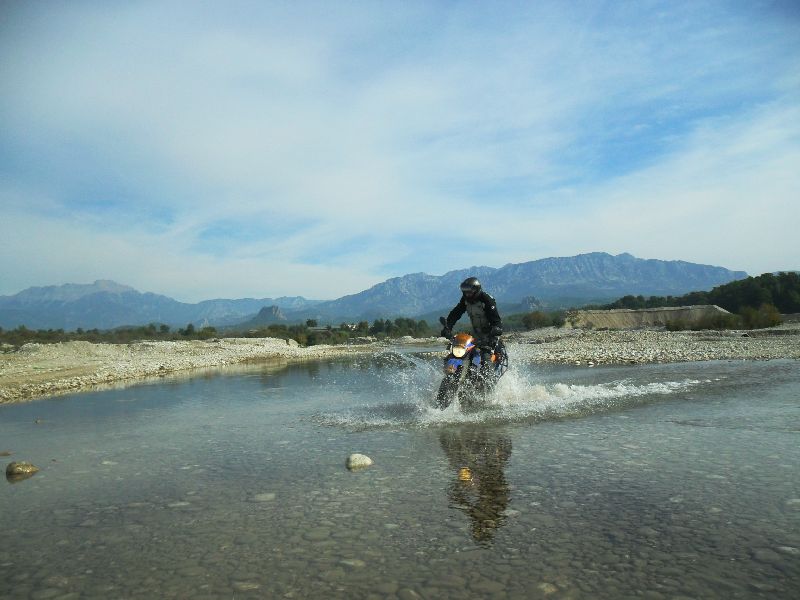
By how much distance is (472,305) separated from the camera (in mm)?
13734

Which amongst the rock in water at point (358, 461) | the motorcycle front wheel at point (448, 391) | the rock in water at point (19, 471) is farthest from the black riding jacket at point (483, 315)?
the rock in water at point (19, 471)

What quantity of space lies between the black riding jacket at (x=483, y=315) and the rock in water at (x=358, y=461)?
612 centimetres

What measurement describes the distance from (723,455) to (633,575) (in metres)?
4.37

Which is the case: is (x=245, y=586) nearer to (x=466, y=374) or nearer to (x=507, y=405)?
(x=466, y=374)

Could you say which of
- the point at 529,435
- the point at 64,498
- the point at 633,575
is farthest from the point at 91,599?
the point at 529,435

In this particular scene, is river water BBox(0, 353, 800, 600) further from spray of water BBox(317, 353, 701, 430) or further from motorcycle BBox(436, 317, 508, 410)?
motorcycle BBox(436, 317, 508, 410)

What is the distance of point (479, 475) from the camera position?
7109mm

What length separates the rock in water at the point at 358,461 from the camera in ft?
25.7

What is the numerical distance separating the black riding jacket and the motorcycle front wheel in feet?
4.91

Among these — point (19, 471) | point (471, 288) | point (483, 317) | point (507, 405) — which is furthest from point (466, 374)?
point (19, 471)

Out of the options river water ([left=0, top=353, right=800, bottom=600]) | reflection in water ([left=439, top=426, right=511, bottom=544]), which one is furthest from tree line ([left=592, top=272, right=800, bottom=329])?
reflection in water ([left=439, top=426, right=511, bottom=544])

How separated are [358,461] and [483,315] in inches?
Answer: 264

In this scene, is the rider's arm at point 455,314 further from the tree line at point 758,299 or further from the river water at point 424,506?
the tree line at point 758,299

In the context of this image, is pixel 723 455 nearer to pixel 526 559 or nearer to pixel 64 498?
pixel 526 559
